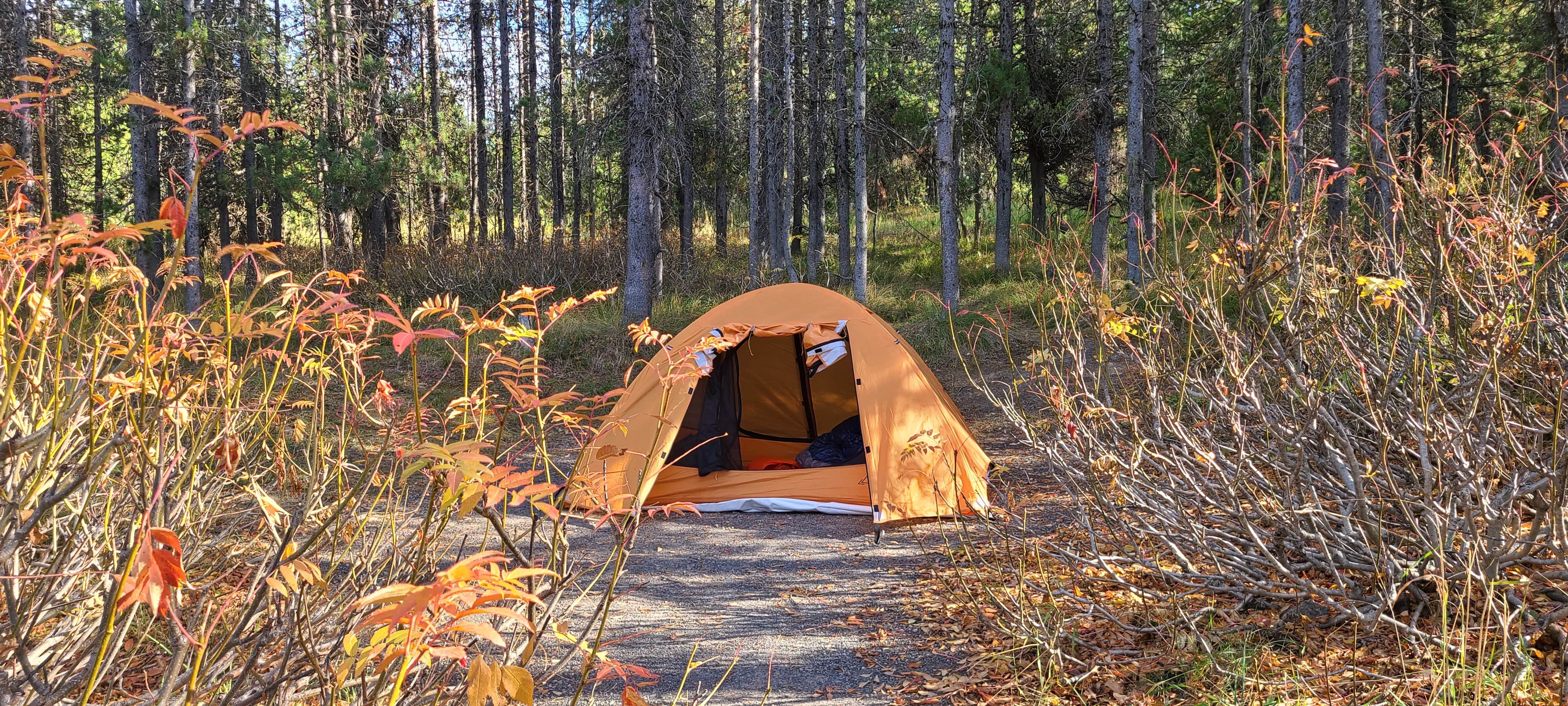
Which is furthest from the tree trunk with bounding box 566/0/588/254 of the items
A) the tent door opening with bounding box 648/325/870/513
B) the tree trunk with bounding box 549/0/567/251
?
the tent door opening with bounding box 648/325/870/513

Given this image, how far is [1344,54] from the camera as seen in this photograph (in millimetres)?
9992

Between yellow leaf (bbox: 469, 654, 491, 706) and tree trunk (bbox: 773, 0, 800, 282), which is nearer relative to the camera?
yellow leaf (bbox: 469, 654, 491, 706)

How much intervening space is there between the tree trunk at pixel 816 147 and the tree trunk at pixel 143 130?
8.80 meters

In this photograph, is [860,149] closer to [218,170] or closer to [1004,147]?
[1004,147]

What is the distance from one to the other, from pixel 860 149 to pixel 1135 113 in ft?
11.1

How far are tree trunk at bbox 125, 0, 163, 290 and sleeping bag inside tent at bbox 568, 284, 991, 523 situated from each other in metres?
5.90

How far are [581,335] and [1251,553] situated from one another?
8.20 metres

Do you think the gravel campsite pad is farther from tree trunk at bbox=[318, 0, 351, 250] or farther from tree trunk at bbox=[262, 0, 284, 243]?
tree trunk at bbox=[318, 0, 351, 250]

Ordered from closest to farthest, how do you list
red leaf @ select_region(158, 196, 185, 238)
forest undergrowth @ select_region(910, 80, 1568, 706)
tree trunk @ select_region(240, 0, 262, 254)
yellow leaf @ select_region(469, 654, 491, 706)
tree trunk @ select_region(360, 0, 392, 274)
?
yellow leaf @ select_region(469, 654, 491, 706), red leaf @ select_region(158, 196, 185, 238), forest undergrowth @ select_region(910, 80, 1568, 706), tree trunk @ select_region(360, 0, 392, 274), tree trunk @ select_region(240, 0, 262, 254)

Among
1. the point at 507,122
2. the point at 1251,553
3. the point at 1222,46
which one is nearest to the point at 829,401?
the point at 1251,553

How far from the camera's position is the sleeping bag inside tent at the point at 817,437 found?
5617 mm

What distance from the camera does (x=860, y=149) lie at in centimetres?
1191

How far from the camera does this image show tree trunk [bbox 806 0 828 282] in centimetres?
1511

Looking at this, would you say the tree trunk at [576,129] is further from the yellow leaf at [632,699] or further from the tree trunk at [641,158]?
the yellow leaf at [632,699]
